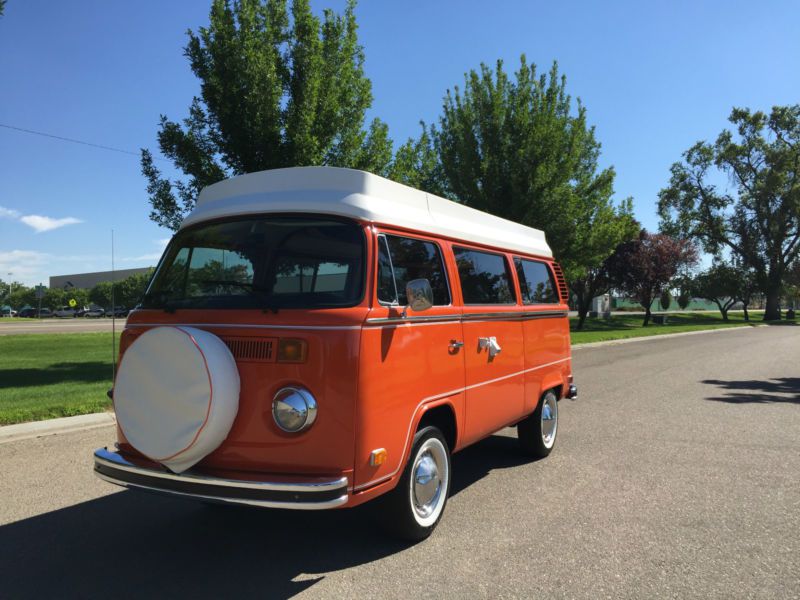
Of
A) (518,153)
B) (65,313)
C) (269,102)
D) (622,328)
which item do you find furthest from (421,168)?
(65,313)

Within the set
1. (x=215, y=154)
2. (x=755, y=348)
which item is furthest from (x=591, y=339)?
(x=215, y=154)

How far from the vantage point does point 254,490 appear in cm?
304

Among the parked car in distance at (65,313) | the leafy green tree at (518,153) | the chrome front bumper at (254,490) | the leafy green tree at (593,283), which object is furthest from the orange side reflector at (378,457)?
the parked car in distance at (65,313)

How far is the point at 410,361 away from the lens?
145 inches

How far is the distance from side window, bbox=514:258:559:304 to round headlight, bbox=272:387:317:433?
3.14m

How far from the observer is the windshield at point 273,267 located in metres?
3.48

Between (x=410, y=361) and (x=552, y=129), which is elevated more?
(x=552, y=129)

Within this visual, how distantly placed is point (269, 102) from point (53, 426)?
7.88m

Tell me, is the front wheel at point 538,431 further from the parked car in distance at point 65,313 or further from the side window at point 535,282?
the parked car in distance at point 65,313

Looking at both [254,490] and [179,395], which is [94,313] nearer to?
[179,395]

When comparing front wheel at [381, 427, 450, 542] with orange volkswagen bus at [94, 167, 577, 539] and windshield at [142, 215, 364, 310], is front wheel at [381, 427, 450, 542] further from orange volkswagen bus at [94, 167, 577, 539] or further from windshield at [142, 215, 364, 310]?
windshield at [142, 215, 364, 310]

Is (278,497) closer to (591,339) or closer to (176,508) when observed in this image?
(176,508)

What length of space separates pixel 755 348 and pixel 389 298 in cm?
2264

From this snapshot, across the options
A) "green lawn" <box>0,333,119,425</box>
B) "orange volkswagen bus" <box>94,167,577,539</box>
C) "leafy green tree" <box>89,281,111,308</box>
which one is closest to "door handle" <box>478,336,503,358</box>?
"orange volkswagen bus" <box>94,167,577,539</box>
